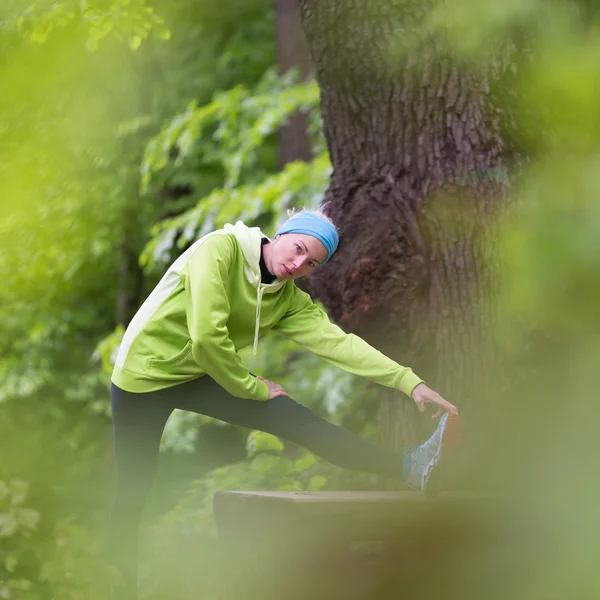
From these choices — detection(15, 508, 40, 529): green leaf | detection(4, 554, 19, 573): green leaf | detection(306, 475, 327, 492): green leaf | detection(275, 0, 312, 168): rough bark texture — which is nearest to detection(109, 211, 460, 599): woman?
detection(15, 508, 40, 529): green leaf

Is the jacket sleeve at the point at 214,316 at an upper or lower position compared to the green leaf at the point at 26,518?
upper

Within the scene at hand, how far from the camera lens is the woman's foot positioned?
9.84ft

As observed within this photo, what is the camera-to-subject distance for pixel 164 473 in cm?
950

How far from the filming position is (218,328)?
2.98 metres

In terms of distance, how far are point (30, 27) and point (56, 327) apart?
6553 mm

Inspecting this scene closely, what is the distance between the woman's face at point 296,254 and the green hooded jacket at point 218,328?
0.13m

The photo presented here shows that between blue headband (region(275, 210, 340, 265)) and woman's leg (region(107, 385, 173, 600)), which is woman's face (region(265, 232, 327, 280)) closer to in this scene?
blue headband (region(275, 210, 340, 265))

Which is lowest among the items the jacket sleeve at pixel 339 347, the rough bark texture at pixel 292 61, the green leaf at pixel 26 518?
the green leaf at pixel 26 518

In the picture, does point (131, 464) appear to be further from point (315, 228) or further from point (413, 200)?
point (413, 200)

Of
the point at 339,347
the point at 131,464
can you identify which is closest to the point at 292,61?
the point at 339,347

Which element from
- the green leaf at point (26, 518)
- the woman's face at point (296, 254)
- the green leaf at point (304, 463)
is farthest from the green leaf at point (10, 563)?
the green leaf at point (304, 463)

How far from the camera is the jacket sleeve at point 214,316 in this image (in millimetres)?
2971

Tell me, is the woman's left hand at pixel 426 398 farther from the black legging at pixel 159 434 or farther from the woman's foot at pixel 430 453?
the black legging at pixel 159 434

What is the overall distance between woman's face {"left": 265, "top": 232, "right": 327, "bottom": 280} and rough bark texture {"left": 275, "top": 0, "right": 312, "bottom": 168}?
5.37 m
